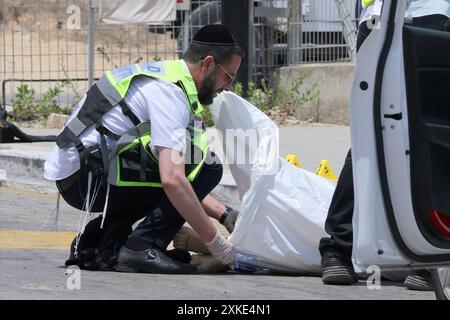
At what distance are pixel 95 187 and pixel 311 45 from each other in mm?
6941

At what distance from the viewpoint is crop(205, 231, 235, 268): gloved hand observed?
4.88 m

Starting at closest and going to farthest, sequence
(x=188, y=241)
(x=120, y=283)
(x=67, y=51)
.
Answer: (x=120, y=283), (x=188, y=241), (x=67, y=51)

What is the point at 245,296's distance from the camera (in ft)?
14.8

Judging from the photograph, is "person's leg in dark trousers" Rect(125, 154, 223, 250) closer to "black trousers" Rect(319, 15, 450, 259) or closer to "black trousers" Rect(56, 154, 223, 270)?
"black trousers" Rect(56, 154, 223, 270)

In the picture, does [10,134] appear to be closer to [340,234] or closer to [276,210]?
[276,210]

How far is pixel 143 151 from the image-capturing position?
4.88 m

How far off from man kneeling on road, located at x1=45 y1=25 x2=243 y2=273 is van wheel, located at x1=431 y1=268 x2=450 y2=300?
1051 mm

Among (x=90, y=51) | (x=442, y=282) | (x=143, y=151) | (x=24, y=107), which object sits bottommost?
(x=442, y=282)

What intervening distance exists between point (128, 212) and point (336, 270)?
1008 mm

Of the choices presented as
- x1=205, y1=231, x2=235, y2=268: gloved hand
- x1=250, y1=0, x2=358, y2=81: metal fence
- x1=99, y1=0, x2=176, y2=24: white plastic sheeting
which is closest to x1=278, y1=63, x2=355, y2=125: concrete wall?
x1=250, y1=0, x2=358, y2=81: metal fence

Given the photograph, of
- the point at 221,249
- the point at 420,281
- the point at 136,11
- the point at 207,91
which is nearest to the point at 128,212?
the point at 221,249

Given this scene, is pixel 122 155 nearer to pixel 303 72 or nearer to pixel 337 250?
pixel 337 250
